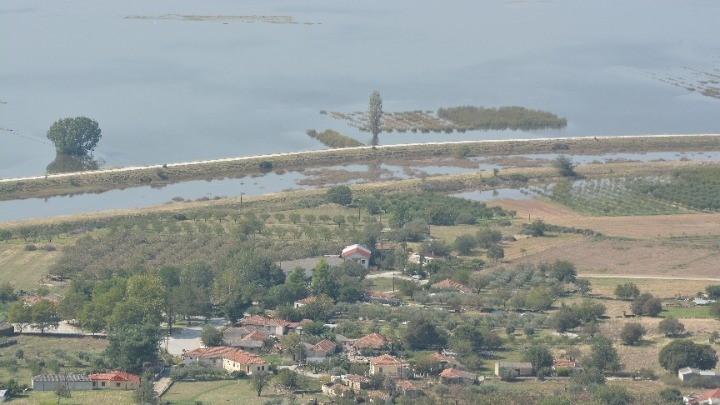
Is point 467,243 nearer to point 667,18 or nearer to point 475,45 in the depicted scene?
point 475,45

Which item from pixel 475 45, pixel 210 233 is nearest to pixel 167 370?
pixel 210 233

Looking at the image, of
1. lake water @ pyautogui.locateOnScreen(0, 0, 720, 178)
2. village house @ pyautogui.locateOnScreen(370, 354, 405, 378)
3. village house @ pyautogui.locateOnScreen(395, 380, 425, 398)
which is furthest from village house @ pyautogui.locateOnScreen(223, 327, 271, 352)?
lake water @ pyautogui.locateOnScreen(0, 0, 720, 178)

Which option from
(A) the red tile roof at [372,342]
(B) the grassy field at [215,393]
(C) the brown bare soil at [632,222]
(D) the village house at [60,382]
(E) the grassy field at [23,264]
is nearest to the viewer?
(B) the grassy field at [215,393]

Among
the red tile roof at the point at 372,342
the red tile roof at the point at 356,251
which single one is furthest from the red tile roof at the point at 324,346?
the red tile roof at the point at 356,251

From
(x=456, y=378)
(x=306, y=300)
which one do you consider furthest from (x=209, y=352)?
(x=456, y=378)

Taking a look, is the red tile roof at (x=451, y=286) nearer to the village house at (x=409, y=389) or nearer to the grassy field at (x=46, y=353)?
the village house at (x=409, y=389)
